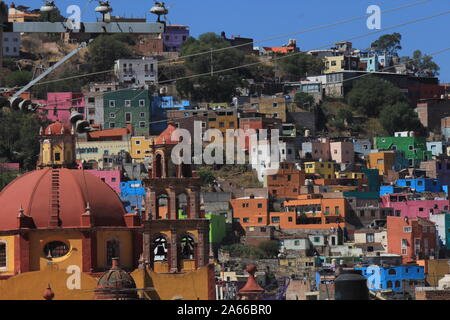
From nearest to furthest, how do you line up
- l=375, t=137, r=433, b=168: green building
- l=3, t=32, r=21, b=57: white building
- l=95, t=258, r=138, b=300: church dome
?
l=95, t=258, r=138, b=300: church dome < l=375, t=137, r=433, b=168: green building < l=3, t=32, r=21, b=57: white building

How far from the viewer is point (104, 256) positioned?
51812 millimetres

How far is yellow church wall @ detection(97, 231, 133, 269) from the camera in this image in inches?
2040

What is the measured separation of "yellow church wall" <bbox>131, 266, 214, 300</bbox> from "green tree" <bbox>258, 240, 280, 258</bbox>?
46.4 metres

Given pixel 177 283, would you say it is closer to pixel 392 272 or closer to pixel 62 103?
pixel 392 272

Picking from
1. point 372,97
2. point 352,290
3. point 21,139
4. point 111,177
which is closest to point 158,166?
point 352,290

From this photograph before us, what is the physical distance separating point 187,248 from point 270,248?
146 feet

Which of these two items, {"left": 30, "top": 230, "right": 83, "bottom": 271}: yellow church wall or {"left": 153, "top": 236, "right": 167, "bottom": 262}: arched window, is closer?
{"left": 30, "top": 230, "right": 83, "bottom": 271}: yellow church wall

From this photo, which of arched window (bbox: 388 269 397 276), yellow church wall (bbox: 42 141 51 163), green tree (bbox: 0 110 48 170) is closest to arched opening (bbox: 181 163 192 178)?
yellow church wall (bbox: 42 141 51 163)

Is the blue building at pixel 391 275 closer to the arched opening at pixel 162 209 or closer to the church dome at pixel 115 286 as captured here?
the arched opening at pixel 162 209

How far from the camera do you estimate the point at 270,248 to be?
9762 centimetres

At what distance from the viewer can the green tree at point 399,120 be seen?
135375mm

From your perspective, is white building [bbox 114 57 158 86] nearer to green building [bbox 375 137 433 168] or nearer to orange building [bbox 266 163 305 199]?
green building [bbox 375 137 433 168]
